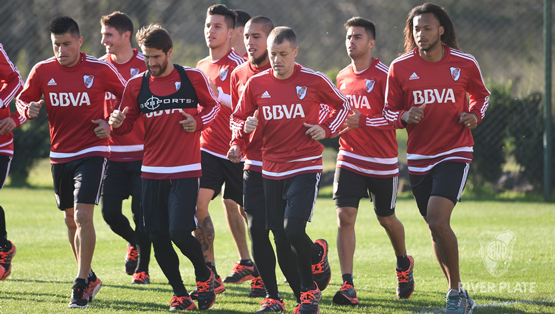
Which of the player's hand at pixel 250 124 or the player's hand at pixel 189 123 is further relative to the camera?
the player's hand at pixel 189 123

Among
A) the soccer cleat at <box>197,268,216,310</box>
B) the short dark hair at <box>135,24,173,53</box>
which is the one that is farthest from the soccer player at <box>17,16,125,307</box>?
the soccer cleat at <box>197,268,216,310</box>

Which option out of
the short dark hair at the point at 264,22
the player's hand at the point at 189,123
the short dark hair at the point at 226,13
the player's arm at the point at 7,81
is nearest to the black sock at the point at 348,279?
the player's hand at the point at 189,123

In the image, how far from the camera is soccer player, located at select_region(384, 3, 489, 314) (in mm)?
4676

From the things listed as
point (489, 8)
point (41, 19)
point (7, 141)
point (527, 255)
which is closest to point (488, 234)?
point (527, 255)

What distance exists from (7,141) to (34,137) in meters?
8.48

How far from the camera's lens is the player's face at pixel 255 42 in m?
5.51

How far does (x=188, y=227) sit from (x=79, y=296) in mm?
1044

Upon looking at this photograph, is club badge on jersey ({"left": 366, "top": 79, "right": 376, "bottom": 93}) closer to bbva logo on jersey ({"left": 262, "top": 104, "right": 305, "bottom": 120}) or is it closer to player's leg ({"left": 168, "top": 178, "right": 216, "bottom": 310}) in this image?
bbva logo on jersey ({"left": 262, "top": 104, "right": 305, "bottom": 120})

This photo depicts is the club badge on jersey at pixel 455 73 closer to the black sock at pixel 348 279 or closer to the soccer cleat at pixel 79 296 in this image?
the black sock at pixel 348 279

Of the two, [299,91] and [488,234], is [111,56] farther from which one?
[488,234]

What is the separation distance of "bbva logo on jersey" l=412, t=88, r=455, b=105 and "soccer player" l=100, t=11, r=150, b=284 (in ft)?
8.79

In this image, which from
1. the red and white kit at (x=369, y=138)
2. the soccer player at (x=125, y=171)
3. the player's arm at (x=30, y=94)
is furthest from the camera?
the soccer player at (x=125, y=171)

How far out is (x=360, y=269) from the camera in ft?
21.4

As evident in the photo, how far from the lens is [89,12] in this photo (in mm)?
23016
